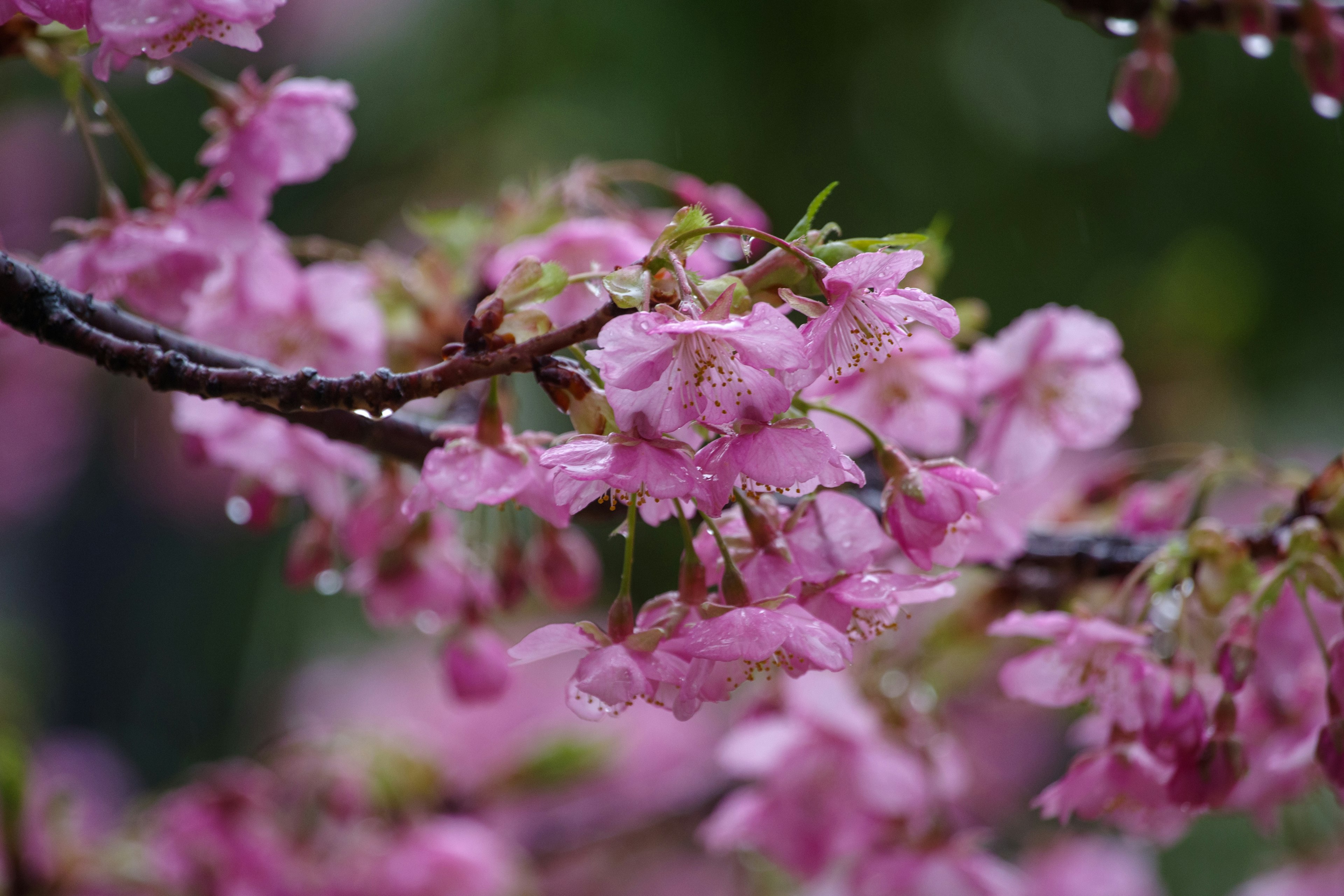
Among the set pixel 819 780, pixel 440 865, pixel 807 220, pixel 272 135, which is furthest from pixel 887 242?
pixel 440 865

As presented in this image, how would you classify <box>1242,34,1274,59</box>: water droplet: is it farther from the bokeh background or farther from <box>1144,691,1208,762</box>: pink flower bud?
the bokeh background

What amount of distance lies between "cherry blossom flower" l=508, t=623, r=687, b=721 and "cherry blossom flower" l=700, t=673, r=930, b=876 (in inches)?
20.0

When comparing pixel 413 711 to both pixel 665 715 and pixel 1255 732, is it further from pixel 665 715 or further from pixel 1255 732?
pixel 1255 732

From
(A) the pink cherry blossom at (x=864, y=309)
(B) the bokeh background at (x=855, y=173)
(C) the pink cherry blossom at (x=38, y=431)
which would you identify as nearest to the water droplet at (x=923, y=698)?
(A) the pink cherry blossom at (x=864, y=309)

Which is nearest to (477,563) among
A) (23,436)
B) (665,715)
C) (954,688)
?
(954,688)

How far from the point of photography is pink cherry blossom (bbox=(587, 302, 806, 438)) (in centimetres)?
44

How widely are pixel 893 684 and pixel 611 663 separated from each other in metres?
0.65

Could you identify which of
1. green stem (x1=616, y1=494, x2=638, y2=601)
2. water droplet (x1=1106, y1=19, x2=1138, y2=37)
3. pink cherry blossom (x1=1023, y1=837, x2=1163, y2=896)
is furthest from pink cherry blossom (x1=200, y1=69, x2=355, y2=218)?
pink cherry blossom (x1=1023, y1=837, x2=1163, y2=896)

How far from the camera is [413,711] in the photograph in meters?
2.31

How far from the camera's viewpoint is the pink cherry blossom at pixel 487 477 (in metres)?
0.53

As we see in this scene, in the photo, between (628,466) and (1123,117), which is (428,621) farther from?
(1123,117)

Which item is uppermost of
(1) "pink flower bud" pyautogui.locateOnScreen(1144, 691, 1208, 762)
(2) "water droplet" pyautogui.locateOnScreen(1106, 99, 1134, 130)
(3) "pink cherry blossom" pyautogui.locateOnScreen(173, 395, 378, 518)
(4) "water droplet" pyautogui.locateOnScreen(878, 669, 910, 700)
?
(2) "water droplet" pyautogui.locateOnScreen(1106, 99, 1134, 130)

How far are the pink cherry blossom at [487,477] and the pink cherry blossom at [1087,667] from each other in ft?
0.97

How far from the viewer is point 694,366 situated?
1.55 feet
